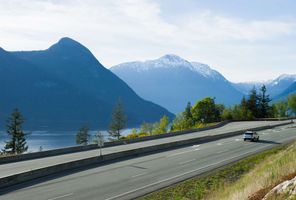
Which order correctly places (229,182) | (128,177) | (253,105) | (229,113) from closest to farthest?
(229,182) → (128,177) → (253,105) → (229,113)

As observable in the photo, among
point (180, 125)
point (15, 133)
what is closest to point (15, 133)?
point (15, 133)

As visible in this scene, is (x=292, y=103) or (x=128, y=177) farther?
(x=292, y=103)

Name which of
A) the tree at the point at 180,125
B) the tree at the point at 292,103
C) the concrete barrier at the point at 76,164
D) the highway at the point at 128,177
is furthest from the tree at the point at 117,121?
the highway at the point at 128,177

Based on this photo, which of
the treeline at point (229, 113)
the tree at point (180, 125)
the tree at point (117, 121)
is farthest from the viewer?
the treeline at point (229, 113)

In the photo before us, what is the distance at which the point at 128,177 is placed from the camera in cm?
2962

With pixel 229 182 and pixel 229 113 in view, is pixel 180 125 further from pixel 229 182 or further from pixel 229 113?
pixel 229 182

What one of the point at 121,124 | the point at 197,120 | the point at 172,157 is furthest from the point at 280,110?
the point at 172,157

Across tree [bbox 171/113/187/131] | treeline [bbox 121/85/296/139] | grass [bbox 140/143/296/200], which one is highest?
treeline [bbox 121/85/296/139]

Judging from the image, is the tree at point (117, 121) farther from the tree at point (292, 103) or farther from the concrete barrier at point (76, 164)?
the tree at point (292, 103)

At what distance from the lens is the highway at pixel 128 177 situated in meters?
24.3

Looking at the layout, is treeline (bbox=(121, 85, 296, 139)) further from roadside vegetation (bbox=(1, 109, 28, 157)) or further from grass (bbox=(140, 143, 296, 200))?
grass (bbox=(140, 143, 296, 200))

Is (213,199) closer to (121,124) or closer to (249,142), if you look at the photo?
(249,142)

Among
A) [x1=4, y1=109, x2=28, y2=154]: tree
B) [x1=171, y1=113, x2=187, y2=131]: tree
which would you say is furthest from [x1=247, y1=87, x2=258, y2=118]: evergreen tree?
[x1=4, y1=109, x2=28, y2=154]: tree

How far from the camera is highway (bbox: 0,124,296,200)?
24.3 metres
